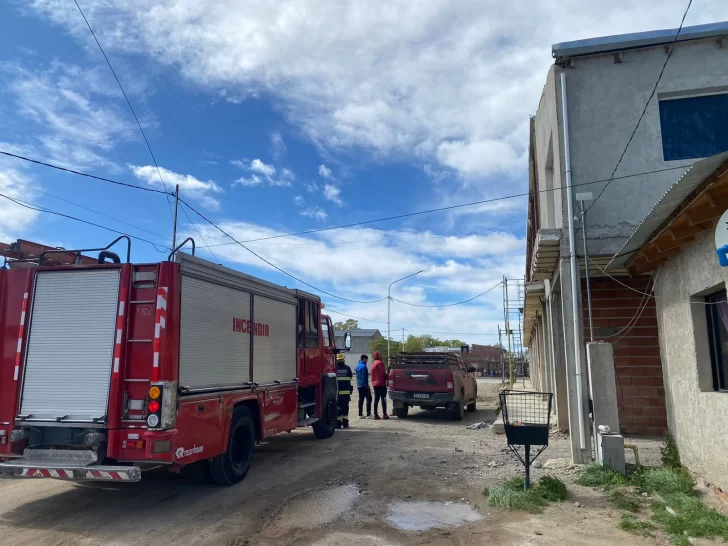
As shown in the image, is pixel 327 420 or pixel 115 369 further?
pixel 327 420

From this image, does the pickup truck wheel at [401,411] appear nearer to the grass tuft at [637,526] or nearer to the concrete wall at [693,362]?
the concrete wall at [693,362]

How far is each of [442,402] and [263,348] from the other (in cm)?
708

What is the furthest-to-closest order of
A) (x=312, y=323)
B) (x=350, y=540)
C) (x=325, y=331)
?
(x=325, y=331)
(x=312, y=323)
(x=350, y=540)

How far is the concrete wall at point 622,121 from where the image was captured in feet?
30.8

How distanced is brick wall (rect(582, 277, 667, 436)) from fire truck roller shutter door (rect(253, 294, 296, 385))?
18.3 feet

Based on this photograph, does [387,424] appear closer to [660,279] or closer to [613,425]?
[613,425]

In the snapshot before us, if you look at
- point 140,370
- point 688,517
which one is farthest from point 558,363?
point 140,370

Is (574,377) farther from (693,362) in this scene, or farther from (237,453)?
(237,453)

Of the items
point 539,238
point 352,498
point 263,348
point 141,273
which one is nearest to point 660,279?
point 539,238

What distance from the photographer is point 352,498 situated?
675 cm

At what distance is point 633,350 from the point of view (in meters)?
10.7

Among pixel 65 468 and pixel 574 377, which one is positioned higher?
pixel 574 377

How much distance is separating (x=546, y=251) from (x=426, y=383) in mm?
5954

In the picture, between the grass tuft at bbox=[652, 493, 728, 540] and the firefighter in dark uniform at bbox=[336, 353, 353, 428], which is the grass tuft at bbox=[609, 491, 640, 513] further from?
the firefighter in dark uniform at bbox=[336, 353, 353, 428]
